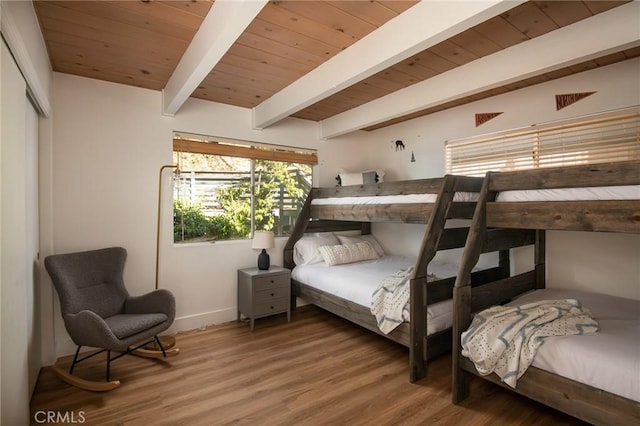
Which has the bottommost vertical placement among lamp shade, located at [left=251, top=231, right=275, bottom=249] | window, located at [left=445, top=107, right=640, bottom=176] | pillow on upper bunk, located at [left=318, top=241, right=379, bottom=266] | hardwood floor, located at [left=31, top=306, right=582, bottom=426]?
hardwood floor, located at [left=31, top=306, right=582, bottom=426]

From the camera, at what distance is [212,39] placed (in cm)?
187

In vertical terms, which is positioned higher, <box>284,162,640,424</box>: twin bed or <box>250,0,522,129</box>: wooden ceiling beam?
<box>250,0,522,129</box>: wooden ceiling beam

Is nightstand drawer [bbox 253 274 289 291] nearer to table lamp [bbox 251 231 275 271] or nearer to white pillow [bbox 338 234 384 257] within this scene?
table lamp [bbox 251 231 275 271]

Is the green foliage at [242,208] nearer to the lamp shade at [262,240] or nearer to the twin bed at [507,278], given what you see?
the lamp shade at [262,240]

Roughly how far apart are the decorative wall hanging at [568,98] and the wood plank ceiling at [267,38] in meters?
0.20

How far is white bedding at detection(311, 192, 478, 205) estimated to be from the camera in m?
2.60

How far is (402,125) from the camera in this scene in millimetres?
4262

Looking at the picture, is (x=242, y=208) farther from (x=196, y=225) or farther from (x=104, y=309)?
(x=104, y=309)

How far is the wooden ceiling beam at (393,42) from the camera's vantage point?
1557 mm

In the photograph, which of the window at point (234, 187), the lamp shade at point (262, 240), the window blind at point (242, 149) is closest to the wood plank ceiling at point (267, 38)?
the window blind at point (242, 149)

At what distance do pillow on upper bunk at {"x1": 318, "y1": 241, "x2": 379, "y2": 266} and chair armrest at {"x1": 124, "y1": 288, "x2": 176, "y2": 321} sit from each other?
5.42 ft

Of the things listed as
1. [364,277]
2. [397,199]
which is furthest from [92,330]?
[397,199]

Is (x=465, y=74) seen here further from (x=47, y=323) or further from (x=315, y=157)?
(x=47, y=323)

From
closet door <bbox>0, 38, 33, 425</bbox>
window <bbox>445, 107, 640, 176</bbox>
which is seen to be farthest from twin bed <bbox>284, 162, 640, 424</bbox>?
closet door <bbox>0, 38, 33, 425</bbox>
